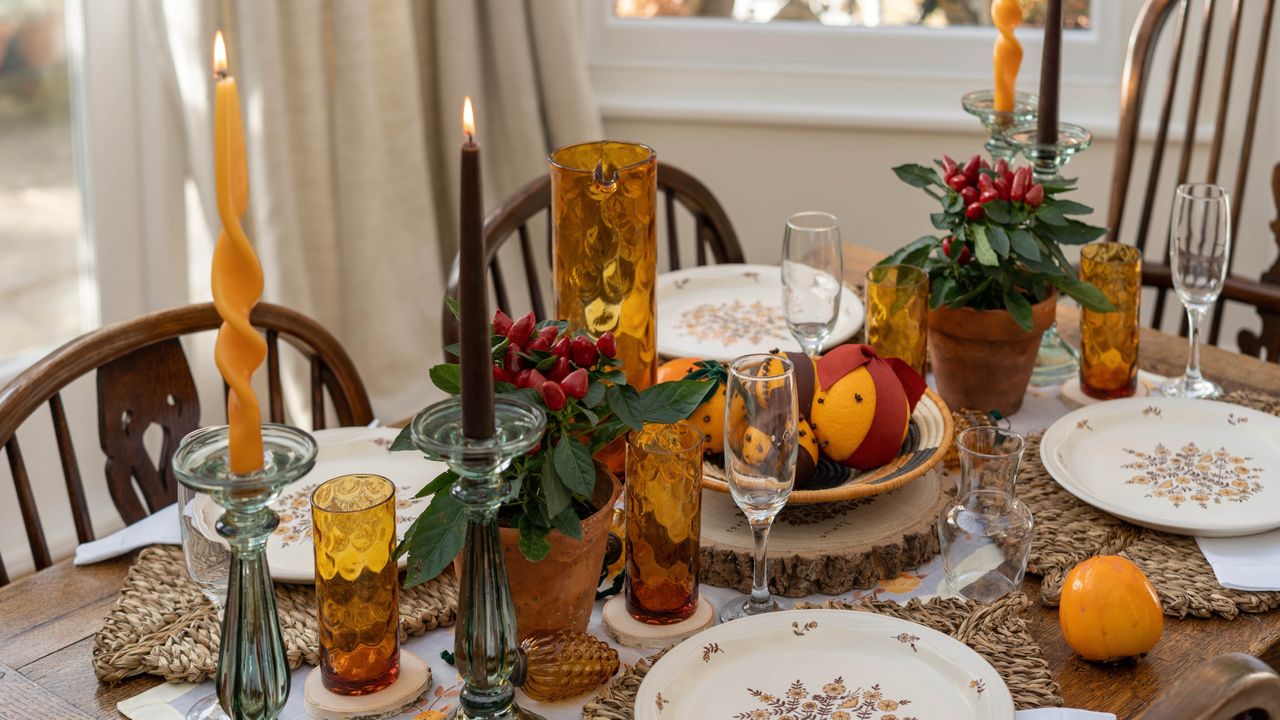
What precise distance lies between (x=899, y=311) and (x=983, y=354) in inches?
4.6

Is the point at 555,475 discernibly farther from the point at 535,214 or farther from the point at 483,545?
the point at 535,214

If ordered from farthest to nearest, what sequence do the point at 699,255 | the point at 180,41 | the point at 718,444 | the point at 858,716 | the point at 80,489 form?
the point at 180,41 → the point at 699,255 → the point at 80,489 → the point at 718,444 → the point at 858,716

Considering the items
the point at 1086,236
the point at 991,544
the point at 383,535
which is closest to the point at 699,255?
the point at 1086,236

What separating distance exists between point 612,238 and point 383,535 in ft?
1.15

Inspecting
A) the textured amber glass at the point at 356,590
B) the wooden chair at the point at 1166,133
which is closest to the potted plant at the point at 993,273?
the wooden chair at the point at 1166,133

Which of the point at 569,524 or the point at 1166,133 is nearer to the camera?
the point at 569,524

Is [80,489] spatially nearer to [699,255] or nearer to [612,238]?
[612,238]

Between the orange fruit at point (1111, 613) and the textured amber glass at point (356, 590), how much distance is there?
507 mm

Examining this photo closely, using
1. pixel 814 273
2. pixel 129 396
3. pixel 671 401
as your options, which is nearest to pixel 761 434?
pixel 671 401

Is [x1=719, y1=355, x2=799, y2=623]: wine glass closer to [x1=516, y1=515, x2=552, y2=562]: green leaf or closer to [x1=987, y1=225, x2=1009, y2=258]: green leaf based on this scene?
[x1=516, y1=515, x2=552, y2=562]: green leaf

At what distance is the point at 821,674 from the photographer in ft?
3.28

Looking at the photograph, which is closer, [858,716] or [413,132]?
[858,716]

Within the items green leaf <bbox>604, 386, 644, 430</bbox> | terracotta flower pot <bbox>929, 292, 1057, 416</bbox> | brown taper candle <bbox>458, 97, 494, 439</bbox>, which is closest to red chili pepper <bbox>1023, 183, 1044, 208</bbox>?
terracotta flower pot <bbox>929, 292, 1057, 416</bbox>

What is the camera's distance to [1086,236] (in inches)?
54.4
